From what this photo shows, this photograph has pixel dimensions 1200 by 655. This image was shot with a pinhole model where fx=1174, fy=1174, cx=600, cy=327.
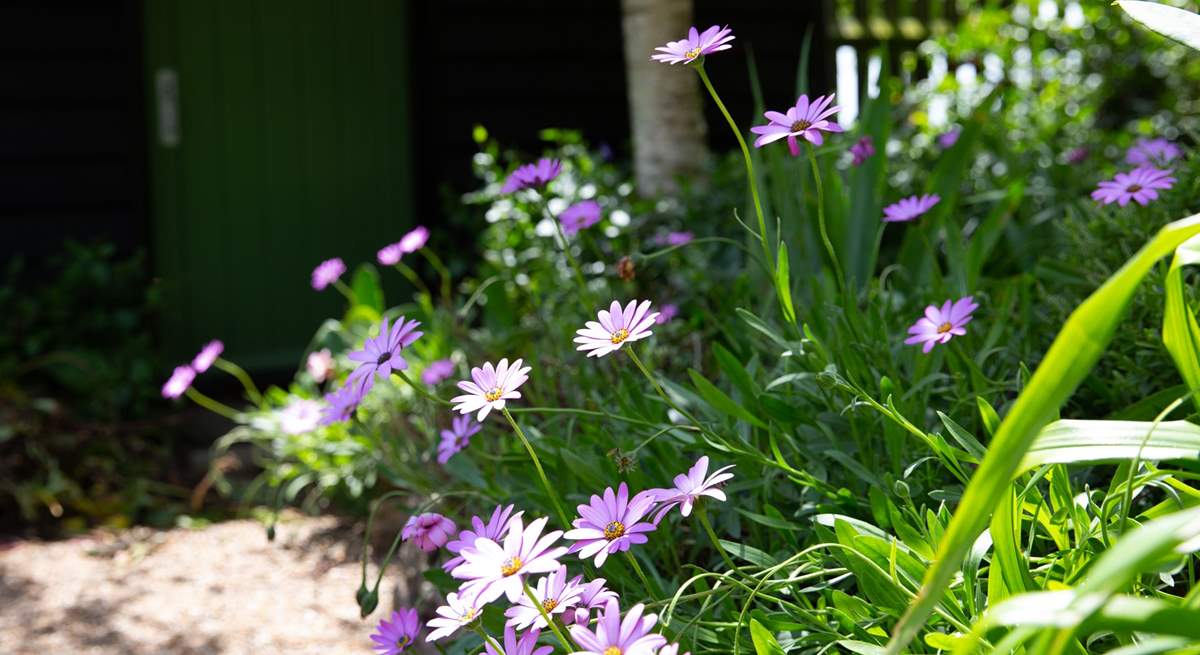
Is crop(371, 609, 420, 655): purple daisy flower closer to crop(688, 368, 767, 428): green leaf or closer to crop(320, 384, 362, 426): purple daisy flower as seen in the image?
crop(320, 384, 362, 426): purple daisy flower

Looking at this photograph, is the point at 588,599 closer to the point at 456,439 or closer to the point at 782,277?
the point at 782,277

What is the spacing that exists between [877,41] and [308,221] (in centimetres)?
338

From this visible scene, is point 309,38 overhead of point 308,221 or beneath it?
overhead

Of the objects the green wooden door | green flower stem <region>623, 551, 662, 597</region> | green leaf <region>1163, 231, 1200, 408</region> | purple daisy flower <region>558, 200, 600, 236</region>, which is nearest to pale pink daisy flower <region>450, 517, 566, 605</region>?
green flower stem <region>623, 551, 662, 597</region>

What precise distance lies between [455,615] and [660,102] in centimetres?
260

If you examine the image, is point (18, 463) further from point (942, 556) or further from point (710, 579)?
point (942, 556)

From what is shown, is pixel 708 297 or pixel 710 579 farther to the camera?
pixel 708 297

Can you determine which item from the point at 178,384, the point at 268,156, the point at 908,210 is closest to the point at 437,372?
the point at 178,384

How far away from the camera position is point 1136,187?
5.73ft

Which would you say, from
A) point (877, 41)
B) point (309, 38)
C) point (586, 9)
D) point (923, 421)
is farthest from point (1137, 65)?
point (923, 421)

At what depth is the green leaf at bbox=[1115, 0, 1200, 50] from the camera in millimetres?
1189

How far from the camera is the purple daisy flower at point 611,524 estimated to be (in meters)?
1.05

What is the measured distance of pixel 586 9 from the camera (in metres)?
5.37

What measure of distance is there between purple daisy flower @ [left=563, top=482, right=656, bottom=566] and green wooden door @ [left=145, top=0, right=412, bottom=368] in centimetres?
386
